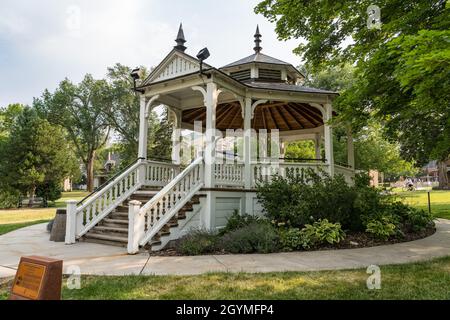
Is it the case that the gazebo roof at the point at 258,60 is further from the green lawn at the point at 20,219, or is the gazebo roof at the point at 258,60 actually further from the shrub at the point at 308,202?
the green lawn at the point at 20,219

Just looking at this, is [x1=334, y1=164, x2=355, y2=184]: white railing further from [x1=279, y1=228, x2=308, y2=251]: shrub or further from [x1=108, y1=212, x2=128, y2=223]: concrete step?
[x1=108, y1=212, x2=128, y2=223]: concrete step

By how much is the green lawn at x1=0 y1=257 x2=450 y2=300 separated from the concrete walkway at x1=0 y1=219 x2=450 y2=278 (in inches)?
15.6

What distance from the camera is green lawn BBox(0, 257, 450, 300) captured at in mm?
3283

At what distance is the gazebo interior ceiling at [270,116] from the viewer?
10367 millimetres

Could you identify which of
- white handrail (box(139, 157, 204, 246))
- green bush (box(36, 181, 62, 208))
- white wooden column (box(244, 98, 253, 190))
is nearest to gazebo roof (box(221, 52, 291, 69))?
white wooden column (box(244, 98, 253, 190))

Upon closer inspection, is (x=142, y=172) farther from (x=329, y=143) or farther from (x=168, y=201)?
(x=329, y=143)

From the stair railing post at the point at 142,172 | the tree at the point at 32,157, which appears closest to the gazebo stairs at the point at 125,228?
the stair railing post at the point at 142,172

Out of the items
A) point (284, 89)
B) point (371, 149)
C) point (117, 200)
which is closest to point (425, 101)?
point (284, 89)

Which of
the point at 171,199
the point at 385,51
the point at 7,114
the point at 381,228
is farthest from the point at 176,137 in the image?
the point at 7,114

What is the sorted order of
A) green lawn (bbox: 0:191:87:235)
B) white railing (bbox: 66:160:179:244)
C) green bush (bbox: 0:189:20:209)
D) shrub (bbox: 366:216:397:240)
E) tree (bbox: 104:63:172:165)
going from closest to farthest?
shrub (bbox: 366:216:397:240)
white railing (bbox: 66:160:179:244)
green lawn (bbox: 0:191:87:235)
green bush (bbox: 0:189:20:209)
tree (bbox: 104:63:172:165)

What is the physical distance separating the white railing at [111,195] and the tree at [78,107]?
25946 millimetres

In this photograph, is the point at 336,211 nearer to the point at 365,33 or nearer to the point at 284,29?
the point at 365,33

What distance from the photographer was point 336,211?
272 inches
